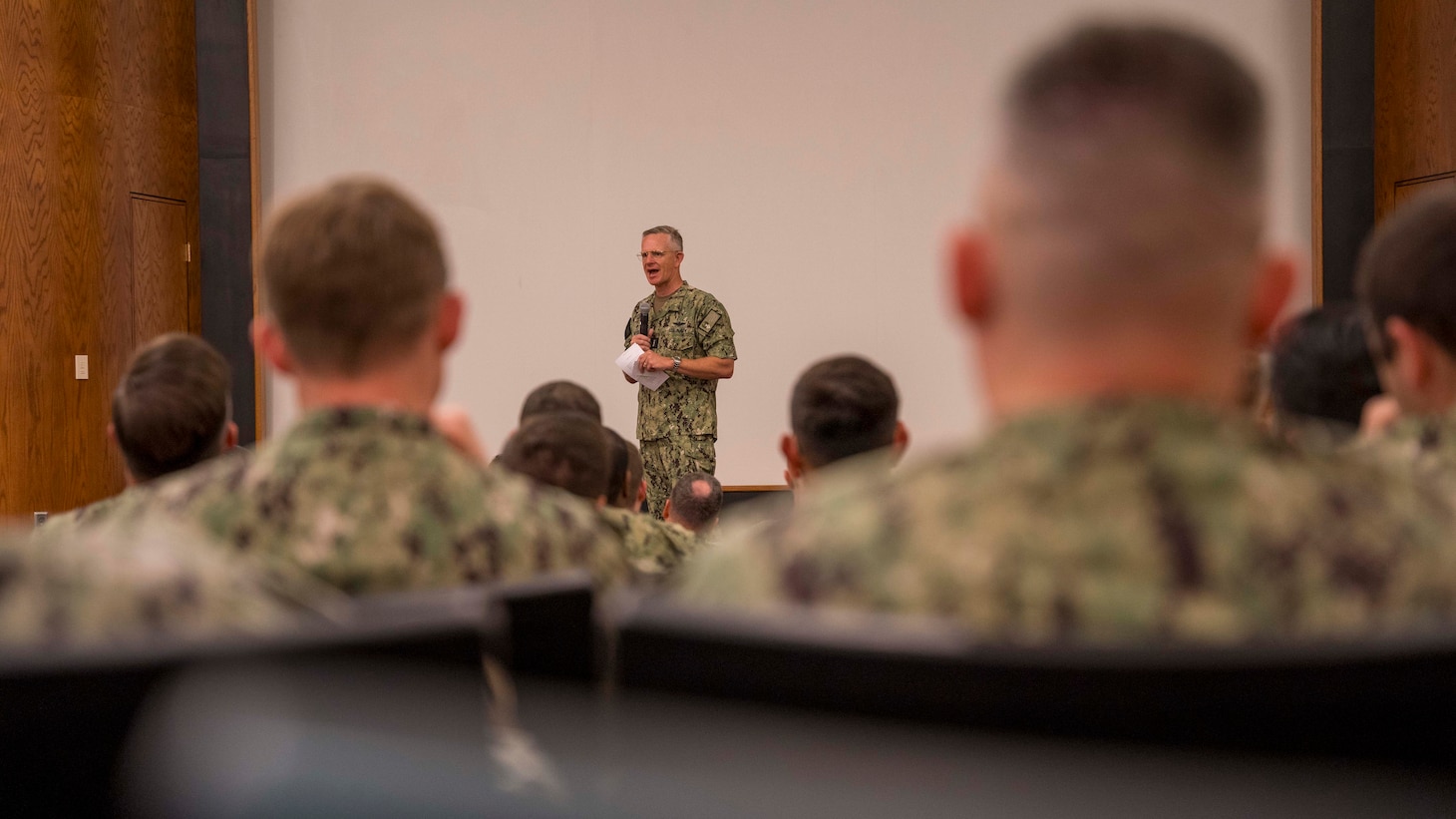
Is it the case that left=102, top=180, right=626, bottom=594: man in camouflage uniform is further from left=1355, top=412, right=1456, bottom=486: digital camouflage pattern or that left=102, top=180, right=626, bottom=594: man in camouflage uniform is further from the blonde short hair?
left=1355, top=412, right=1456, bottom=486: digital camouflage pattern

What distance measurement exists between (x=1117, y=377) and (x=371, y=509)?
75cm

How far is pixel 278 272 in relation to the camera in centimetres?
142

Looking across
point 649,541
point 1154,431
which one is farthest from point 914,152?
point 1154,431

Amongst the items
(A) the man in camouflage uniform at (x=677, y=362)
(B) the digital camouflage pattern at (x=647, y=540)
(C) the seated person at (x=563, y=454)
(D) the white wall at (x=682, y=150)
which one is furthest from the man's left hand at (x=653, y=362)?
(B) the digital camouflage pattern at (x=647, y=540)

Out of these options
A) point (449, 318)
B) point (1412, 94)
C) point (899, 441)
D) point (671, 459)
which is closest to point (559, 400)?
point (899, 441)

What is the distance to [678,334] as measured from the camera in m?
6.11

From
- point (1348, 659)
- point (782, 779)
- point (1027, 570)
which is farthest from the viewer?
point (1027, 570)

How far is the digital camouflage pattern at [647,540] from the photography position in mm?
1788

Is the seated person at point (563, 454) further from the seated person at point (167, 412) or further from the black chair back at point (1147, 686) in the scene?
the black chair back at point (1147, 686)

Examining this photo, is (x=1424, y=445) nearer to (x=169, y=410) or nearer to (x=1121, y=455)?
(x=1121, y=455)

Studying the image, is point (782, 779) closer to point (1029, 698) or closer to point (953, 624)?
point (1029, 698)

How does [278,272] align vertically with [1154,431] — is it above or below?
above

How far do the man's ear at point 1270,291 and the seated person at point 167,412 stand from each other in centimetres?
161

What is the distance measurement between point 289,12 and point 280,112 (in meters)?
0.56
